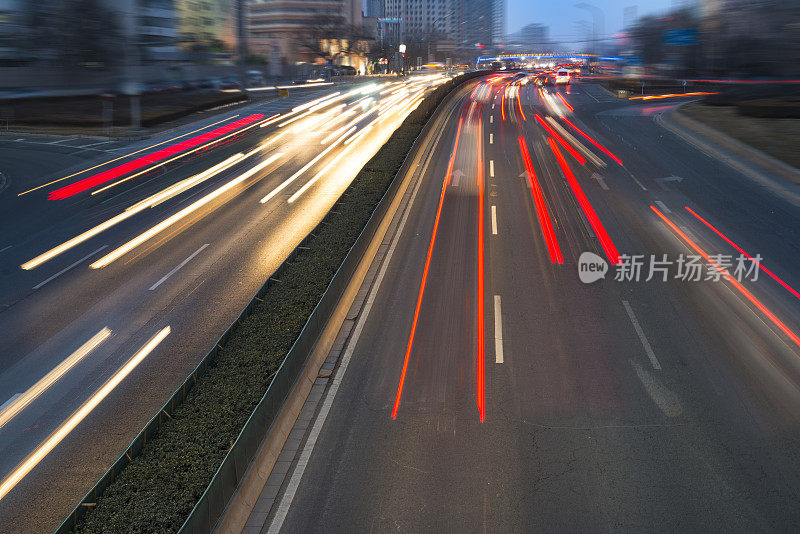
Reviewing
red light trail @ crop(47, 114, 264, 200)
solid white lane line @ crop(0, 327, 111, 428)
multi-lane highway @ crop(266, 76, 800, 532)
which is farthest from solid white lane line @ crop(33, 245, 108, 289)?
multi-lane highway @ crop(266, 76, 800, 532)

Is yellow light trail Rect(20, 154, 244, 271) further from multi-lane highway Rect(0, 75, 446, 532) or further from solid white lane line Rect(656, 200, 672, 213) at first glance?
solid white lane line Rect(656, 200, 672, 213)

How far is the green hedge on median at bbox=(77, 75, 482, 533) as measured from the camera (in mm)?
8430

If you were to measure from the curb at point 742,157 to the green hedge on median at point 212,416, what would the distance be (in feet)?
70.0

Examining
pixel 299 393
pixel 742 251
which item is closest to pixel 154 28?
pixel 742 251

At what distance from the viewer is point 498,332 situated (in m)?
15.5

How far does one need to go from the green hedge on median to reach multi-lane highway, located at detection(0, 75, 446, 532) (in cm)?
159

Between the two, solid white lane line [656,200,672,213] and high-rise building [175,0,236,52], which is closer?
solid white lane line [656,200,672,213]

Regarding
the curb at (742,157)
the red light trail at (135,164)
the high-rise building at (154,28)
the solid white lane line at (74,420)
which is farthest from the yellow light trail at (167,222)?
the high-rise building at (154,28)

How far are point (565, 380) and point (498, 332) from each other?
103 inches

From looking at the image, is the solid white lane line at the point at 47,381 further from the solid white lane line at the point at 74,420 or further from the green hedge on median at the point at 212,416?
the green hedge on median at the point at 212,416

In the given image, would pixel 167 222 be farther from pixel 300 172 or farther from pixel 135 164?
pixel 135 164

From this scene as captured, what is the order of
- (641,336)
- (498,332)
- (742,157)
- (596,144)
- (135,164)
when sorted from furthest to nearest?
(596,144) → (135,164) → (742,157) → (498,332) → (641,336)

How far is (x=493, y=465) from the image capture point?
10562 mm

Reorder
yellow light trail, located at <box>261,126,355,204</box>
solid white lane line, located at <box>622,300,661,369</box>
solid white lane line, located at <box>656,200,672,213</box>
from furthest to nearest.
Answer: yellow light trail, located at <box>261,126,355,204</box>
solid white lane line, located at <box>656,200,672,213</box>
solid white lane line, located at <box>622,300,661,369</box>
